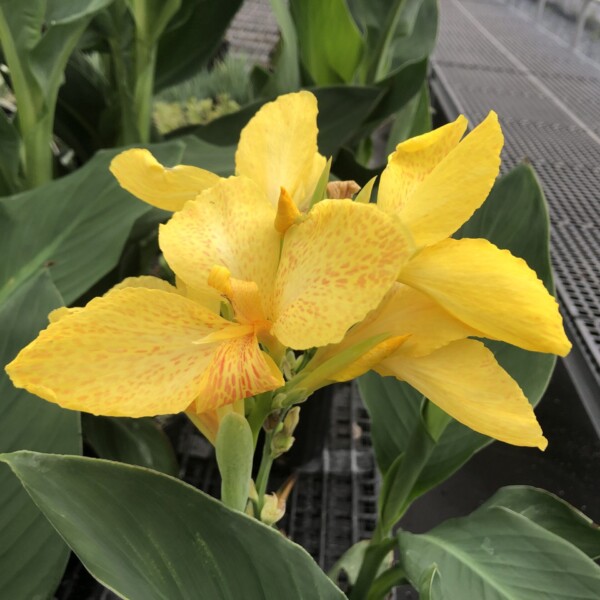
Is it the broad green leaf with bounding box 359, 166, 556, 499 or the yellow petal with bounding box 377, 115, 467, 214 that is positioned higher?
the yellow petal with bounding box 377, 115, 467, 214

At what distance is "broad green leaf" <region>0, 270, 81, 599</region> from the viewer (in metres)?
0.51

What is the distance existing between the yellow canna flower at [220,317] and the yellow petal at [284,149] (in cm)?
5

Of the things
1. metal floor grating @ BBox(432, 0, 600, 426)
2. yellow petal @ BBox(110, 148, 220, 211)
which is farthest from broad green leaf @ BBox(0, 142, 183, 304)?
metal floor grating @ BBox(432, 0, 600, 426)

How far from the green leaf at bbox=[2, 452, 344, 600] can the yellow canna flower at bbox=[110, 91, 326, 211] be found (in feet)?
0.52

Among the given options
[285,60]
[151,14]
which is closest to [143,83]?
[151,14]

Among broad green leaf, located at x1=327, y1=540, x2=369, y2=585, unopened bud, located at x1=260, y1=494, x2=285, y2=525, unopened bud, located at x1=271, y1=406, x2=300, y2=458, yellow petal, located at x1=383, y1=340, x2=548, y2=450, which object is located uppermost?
yellow petal, located at x1=383, y1=340, x2=548, y2=450

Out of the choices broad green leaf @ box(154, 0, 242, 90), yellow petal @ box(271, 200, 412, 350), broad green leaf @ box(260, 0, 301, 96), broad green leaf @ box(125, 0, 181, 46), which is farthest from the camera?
broad green leaf @ box(154, 0, 242, 90)

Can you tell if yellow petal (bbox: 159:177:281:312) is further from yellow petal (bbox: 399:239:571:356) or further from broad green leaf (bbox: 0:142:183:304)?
broad green leaf (bbox: 0:142:183:304)

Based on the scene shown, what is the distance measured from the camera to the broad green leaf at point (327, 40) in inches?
39.0

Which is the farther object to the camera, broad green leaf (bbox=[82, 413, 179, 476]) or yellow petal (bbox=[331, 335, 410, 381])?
broad green leaf (bbox=[82, 413, 179, 476])

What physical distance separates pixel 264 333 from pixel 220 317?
2 centimetres

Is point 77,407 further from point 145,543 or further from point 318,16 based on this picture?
point 318,16

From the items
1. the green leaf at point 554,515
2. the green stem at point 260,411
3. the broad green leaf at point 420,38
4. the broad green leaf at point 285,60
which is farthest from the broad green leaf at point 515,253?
the broad green leaf at point 420,38

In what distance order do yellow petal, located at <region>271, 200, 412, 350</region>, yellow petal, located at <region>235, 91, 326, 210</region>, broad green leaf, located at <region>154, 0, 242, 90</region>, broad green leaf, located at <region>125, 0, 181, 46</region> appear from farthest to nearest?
broad green leaf, located at <region>154, 0, 242, 90</region>, broad green leaf, located at <region>125, 0, 181, 46</region>, yellow petal, located at <region>235, 91, 326, 210</region>, yellow petal, located at <region>271, 200, 412, 350</region>
